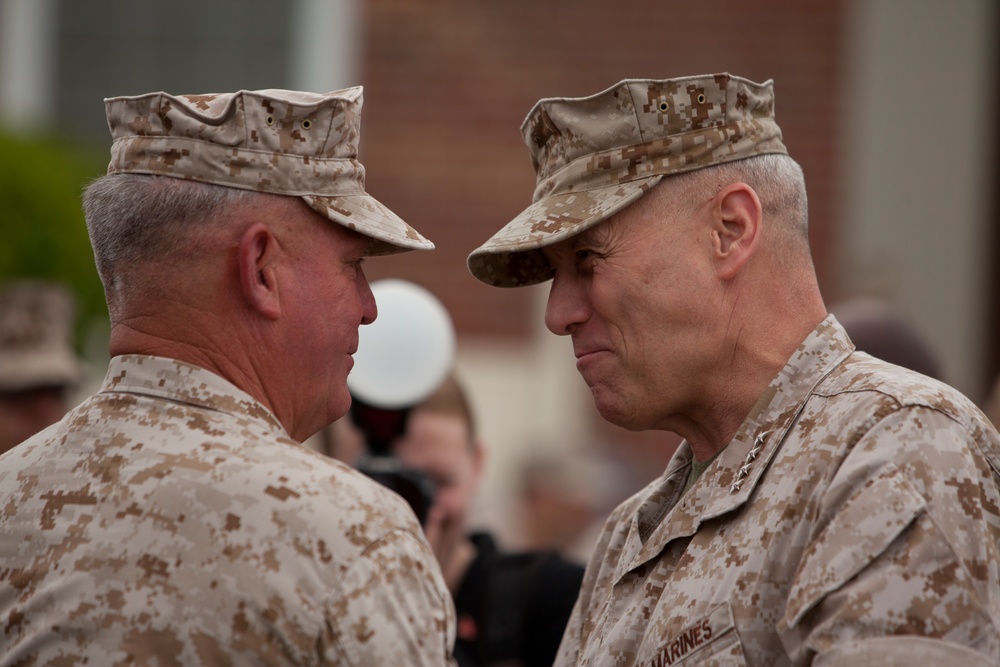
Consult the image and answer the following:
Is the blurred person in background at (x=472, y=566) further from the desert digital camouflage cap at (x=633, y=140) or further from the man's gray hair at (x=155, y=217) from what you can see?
the man's gray hair at (x=155, y=217)

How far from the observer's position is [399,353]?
11.9 feet

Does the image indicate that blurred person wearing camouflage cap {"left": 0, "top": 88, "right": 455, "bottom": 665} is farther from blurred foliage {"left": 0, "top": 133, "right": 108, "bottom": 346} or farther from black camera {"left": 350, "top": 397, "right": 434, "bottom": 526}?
blurred foliage {"left": 0, "top": 133, "right": 108, "bottom": 346}

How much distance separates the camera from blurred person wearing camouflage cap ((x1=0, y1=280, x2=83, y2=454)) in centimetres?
560

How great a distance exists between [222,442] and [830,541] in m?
0.98

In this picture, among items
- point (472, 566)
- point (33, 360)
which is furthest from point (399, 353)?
point (33, 360)

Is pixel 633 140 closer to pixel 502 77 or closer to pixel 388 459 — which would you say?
pixel 388 459

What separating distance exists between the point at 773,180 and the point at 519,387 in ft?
22.1

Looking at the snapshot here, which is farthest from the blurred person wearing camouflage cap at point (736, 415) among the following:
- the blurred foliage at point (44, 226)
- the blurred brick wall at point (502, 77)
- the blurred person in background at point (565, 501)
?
the blurred brick wall at point (502, 77)

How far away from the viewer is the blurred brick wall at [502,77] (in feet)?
30.2

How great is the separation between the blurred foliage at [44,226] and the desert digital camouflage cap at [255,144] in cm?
544

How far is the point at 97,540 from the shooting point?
2129mm

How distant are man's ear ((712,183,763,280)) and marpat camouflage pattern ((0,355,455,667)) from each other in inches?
30.7

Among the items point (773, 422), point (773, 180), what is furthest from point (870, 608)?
point (773, 180)

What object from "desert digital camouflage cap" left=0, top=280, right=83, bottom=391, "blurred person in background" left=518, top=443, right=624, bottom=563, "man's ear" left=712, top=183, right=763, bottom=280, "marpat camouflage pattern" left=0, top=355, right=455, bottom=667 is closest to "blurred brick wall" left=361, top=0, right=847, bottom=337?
"blurred person in background" left=518, top=443, right=624, bottom=563
